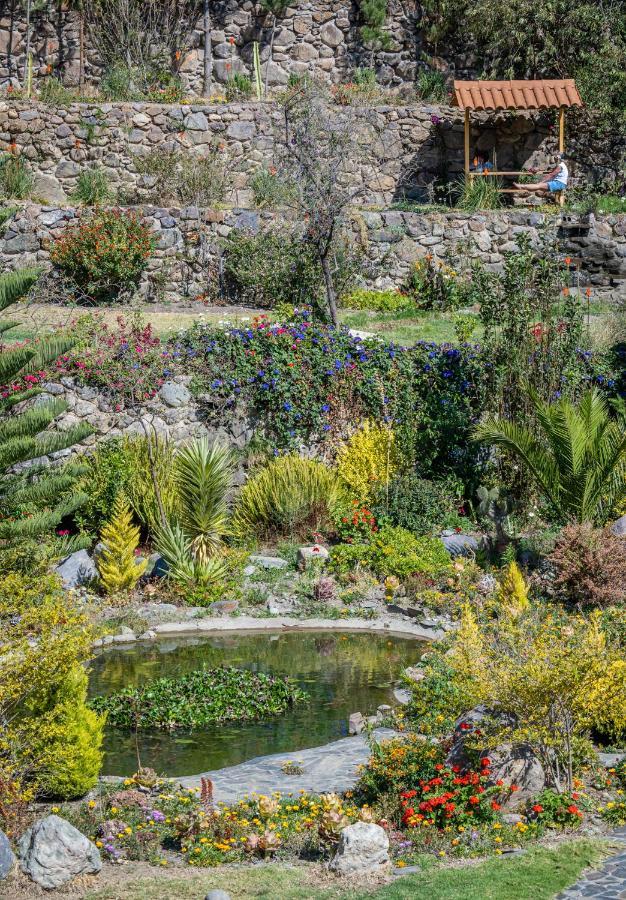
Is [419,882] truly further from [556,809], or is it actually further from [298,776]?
[298,776]

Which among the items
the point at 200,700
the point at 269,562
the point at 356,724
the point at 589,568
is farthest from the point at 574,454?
the point at 200,700

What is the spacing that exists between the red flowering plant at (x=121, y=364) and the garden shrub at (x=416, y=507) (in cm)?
331

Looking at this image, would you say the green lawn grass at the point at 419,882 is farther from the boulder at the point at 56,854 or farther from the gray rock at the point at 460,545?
the gray rock at the point at 460,545

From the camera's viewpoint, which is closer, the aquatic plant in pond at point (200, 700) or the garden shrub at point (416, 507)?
the aquatic plant in pond at point (200, 700)

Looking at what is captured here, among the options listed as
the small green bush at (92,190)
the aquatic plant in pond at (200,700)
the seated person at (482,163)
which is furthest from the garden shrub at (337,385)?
the seated person at (482,163)

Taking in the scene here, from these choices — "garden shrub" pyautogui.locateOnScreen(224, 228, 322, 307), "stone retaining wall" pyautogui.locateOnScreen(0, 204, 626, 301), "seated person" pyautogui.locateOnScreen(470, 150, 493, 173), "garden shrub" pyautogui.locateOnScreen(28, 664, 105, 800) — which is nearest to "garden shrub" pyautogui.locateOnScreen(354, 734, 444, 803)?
"garden shrub" pyautogui.locateOnScreen(28, 664, 105, 800)

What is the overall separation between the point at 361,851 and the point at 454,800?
0.88 metres

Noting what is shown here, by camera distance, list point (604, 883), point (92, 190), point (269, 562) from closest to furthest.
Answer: point (604, 883) < point (269, 562) < point (92, 190)

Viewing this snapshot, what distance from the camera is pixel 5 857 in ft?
20.9

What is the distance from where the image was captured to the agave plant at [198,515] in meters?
12.5

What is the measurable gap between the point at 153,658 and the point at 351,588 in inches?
100

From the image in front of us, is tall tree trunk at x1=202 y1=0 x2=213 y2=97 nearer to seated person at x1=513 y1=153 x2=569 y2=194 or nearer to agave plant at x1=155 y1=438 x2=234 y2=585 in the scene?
seated person at x1=513 y1=153 x2=569 y2=194

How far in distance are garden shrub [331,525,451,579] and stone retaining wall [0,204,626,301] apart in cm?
730

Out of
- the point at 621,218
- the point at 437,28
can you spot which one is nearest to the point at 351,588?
the point at 621,218
